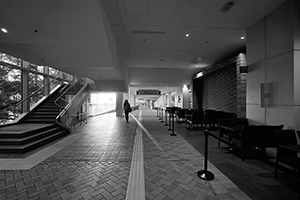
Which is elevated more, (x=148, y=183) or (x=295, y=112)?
(x=295, y=112)

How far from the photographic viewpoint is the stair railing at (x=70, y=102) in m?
6.11

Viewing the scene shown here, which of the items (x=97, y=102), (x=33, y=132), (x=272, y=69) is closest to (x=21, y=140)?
(x=33, y=132)

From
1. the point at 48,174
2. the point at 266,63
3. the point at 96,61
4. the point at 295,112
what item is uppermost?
the point at 96,61

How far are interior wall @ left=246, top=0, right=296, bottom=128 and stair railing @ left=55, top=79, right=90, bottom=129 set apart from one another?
723cm

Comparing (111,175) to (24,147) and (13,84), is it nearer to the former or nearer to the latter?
(24,147)

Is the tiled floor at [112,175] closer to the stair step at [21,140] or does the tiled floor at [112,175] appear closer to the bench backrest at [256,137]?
the stair step at [21,140]

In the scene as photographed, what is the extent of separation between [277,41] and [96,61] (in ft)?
18.4

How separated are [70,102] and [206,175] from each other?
691 cm

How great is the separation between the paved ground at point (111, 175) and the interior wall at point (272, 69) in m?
2.24

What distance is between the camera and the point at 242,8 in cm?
342

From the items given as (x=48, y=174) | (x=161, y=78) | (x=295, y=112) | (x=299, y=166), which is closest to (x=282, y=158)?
(x=299, y=166)

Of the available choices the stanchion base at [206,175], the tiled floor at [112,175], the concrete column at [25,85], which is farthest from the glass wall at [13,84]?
the stanchion base at [206,175]

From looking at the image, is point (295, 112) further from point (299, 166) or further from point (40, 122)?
point (40, 122)

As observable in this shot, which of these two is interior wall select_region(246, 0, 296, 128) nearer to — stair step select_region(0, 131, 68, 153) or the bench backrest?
the bench backrest
